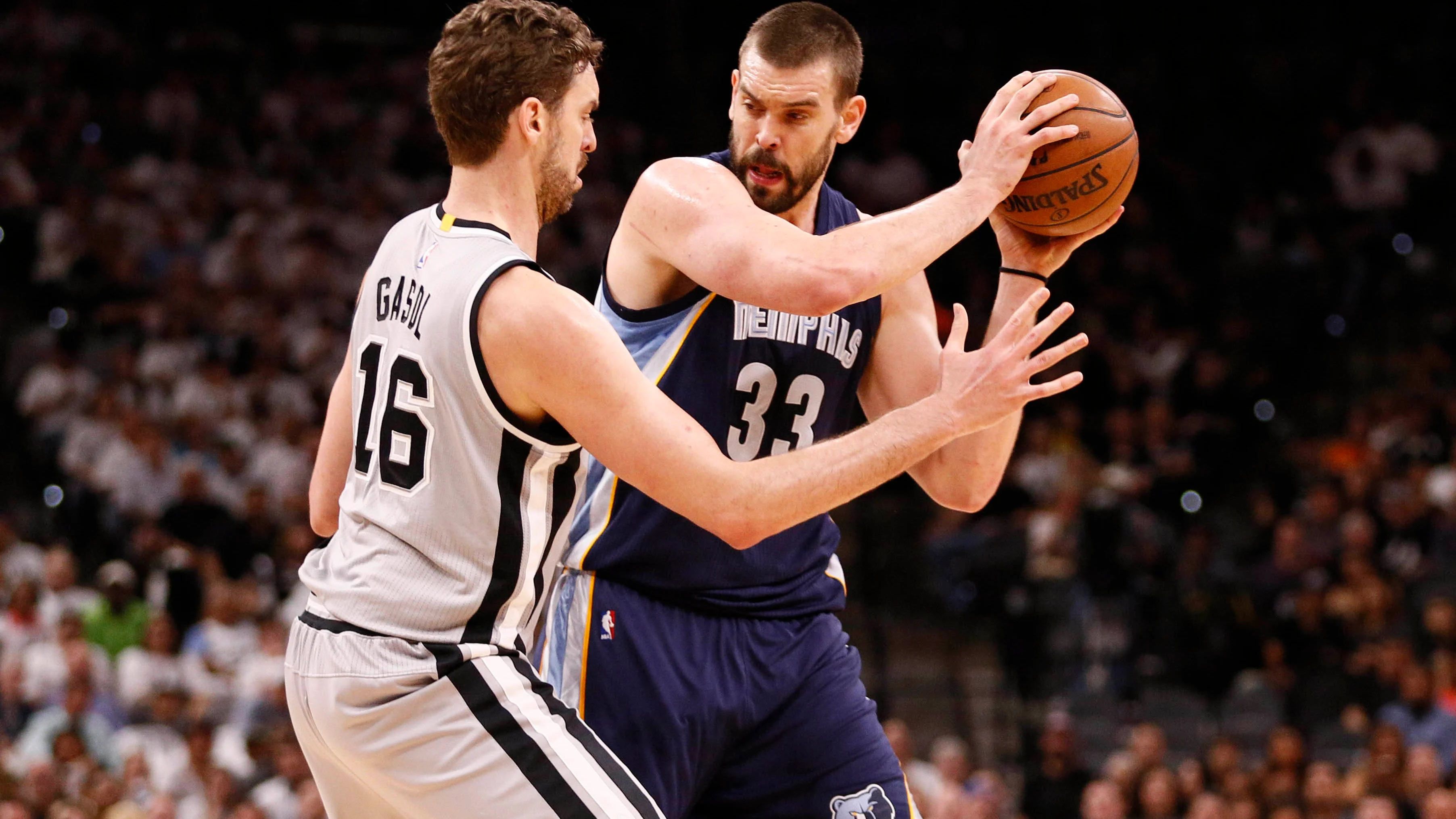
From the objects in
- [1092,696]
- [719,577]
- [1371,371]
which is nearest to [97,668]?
[1092,696]

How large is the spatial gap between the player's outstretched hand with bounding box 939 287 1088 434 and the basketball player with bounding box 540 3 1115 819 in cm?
39

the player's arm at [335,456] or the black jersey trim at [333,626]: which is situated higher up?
the player's arm at [335,456]

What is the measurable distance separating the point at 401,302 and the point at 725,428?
42.6 inches

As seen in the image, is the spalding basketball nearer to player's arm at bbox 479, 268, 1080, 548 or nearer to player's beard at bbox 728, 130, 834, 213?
player's beard at bbox 728, 130, 834, 213

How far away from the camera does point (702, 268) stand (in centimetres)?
354

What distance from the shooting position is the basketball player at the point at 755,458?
3.71m

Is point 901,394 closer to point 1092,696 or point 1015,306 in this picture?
point 1015,306

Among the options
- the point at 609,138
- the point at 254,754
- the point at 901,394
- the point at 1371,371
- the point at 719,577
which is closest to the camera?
the point at 719,577

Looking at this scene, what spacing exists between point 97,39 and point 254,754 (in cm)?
968

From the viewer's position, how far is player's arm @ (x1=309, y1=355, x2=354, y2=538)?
352 centimetres

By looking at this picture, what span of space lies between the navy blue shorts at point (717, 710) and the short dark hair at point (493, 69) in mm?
1251

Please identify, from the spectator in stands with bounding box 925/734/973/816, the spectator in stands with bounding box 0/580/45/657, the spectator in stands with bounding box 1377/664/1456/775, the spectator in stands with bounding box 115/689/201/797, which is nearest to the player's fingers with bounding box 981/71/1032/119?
the spectator in stands with bounding box 925/734/973/816

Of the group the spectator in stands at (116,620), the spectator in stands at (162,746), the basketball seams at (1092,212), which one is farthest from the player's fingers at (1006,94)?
the spectator in stands at (116,620)

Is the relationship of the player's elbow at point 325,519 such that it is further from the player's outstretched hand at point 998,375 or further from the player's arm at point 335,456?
the player's outstretched hand at point 998,375
